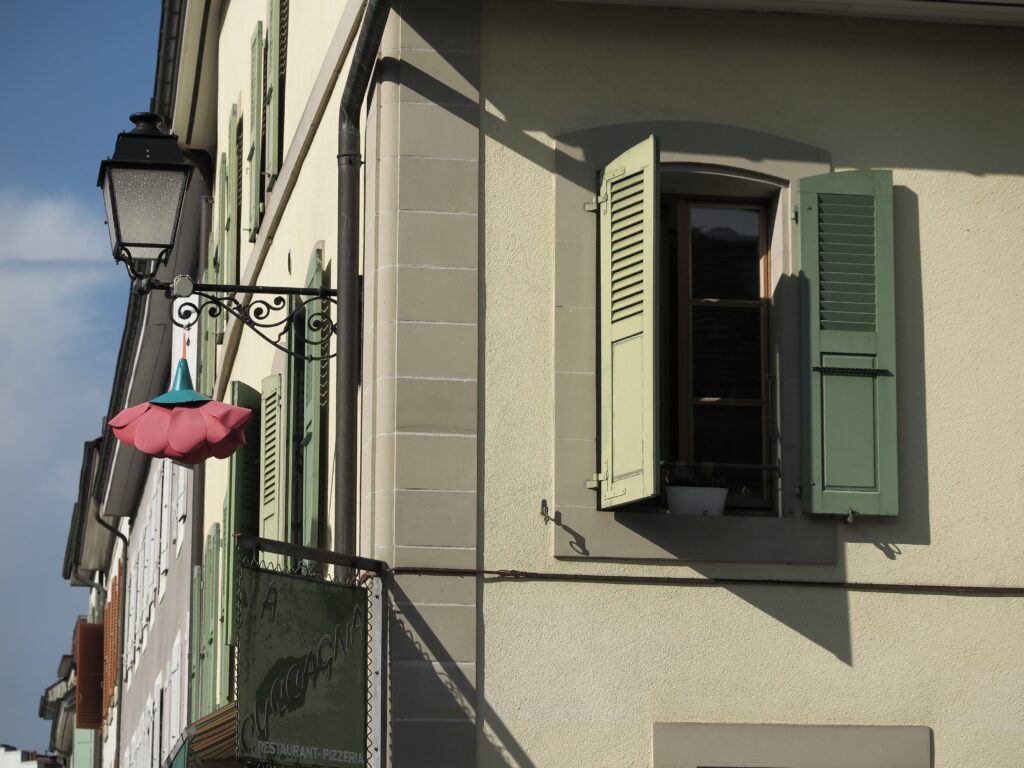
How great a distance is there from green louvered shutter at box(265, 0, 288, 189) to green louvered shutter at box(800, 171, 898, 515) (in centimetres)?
468

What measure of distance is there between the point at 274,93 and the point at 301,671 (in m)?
6.06

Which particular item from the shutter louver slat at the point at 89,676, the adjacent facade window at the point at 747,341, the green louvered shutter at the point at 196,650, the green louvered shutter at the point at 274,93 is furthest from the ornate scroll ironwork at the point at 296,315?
the shutter louver slat at the point at 89,676

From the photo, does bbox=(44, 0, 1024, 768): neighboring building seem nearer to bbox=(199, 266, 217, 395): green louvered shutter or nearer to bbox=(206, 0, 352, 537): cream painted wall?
bbox=(206, 0, 352, 537): cream painted wall

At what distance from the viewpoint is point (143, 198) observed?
10625mm

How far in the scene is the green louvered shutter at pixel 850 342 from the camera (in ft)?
31.8

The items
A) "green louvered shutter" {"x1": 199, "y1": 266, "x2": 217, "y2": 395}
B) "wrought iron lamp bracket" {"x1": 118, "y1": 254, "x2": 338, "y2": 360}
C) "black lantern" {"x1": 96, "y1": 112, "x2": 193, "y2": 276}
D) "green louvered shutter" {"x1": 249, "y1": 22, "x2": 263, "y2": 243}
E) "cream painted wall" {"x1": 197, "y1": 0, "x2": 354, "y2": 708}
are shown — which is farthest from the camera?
"green louvered shutter" {"x1": 199, "y1": 266, "x2": 217, "y2": 395}

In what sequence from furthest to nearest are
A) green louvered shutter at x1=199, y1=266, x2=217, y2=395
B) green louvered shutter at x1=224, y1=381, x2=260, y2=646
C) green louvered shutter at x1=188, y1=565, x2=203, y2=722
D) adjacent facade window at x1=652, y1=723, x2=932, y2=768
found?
green louvered shutter at x1=199, y1=266, x2=217, y2=395, green louvered shutter at x1=188, y1=565, x2=203, y2=722, green louvered shutter at x1=224, y1=381, x2=260, y2=646, adjacent facade window at x1=652, y1=723, x2=932, y2=768

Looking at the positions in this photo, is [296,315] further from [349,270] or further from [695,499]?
[695,499]

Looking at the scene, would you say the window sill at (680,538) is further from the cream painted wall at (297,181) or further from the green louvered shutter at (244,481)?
the green louvered shutter at (244,481)

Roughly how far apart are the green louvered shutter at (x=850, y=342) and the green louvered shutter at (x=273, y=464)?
3.42 metres

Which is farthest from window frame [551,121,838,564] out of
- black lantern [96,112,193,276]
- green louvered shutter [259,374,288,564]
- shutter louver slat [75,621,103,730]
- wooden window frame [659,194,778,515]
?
shutter louver slat [75,621,103,730]

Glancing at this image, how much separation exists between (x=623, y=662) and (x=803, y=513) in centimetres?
109

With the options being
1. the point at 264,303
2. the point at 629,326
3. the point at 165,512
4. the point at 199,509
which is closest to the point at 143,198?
the point at 264,303

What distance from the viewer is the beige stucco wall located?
940 cm
